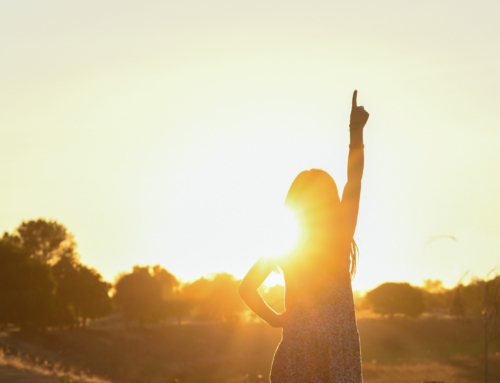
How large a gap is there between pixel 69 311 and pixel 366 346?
116 feet

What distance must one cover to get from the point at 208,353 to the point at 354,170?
241 ft

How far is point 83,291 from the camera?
254 ft

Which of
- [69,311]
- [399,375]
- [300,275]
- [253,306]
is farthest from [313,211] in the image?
[69,311]

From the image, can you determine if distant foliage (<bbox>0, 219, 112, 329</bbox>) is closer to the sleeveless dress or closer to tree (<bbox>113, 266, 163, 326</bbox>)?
tree (<bbox>113, 266, 163, 326</bbox>)

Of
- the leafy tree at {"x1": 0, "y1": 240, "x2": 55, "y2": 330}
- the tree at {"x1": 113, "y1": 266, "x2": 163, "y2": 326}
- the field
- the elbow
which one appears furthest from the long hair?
the tree at {"x1": 113, "y1": 266, "x2": 163, "y2": 326}

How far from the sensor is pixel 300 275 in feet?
14.8

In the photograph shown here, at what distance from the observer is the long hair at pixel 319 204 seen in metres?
4.45

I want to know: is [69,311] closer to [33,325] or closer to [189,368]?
[33,325]

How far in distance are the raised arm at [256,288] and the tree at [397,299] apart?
104 metres

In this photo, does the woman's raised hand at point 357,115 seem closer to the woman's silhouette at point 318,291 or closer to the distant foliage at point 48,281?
the woman's silhouette at point 318,291

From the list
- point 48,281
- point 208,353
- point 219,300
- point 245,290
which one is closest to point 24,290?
point 48,281

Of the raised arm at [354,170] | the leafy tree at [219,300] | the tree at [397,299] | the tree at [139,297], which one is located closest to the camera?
the raised arm at [354,170]

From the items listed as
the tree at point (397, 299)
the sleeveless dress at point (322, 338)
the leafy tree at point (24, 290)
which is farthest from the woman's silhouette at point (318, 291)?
the tree at point (397, 299)

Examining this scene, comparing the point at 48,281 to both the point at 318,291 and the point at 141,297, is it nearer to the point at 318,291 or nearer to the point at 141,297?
the point at 141,297
